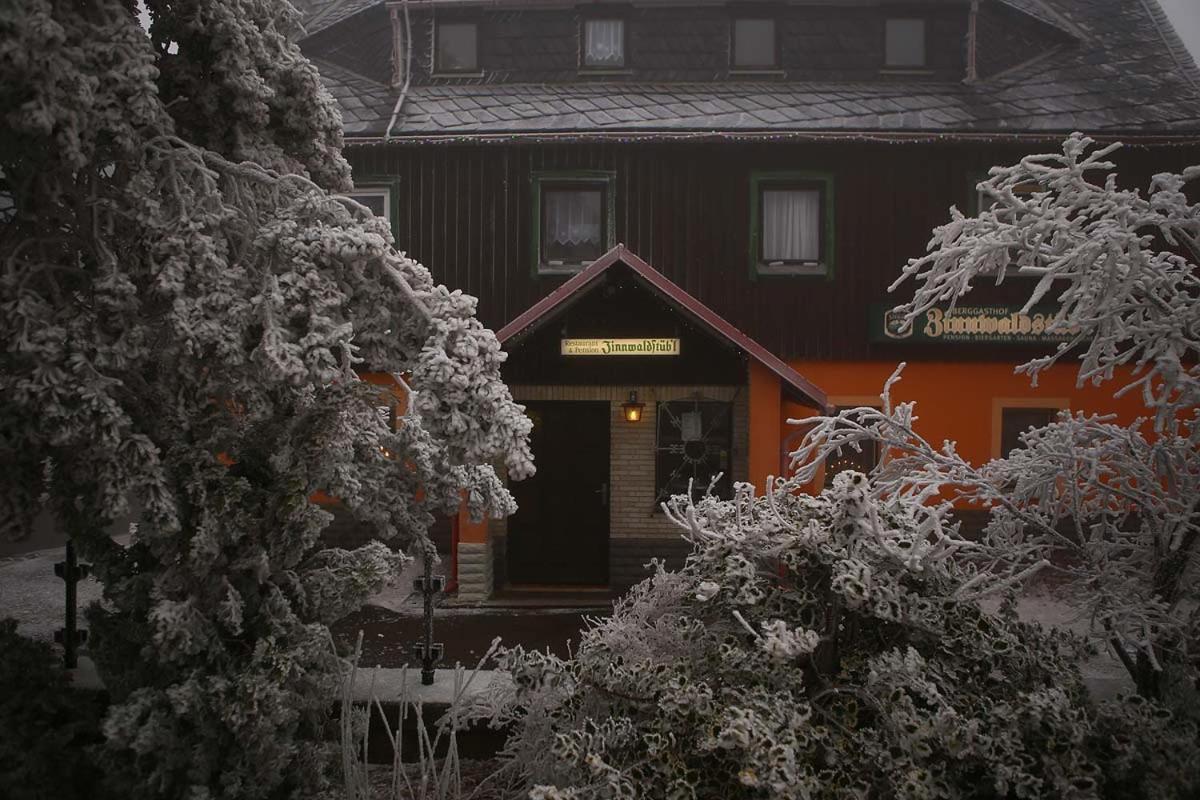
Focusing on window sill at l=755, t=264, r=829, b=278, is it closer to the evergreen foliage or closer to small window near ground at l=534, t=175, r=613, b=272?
small window near ground at l=534, t=175, r=613, b=272

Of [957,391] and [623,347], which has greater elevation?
[623,347]

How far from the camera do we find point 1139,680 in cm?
427

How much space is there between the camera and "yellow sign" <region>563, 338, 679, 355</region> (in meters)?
9.53

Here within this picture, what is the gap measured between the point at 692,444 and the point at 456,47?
298 inches

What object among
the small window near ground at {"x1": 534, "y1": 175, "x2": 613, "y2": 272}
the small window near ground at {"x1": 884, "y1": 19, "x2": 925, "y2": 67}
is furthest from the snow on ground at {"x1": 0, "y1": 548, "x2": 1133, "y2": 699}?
the small window near ground at {"x1": 884, "y1": 19, "x2": 925, "y2": 67}

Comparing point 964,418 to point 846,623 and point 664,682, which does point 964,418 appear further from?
point 664,682

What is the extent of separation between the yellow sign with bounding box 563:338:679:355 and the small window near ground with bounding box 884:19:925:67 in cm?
668

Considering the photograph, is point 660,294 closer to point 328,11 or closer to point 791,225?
point 791,225

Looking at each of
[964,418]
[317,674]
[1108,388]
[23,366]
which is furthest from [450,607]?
[1108,388]

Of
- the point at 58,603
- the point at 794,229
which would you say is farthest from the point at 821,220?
the point at 58,603

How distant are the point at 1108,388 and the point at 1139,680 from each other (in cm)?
856

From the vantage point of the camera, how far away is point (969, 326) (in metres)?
11.3

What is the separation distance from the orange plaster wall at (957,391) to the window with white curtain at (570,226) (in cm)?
356

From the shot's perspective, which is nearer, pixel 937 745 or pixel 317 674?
pixel 937 745
